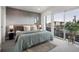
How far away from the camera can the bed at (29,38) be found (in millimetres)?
2027

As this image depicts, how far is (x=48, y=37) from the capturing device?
2213 mm

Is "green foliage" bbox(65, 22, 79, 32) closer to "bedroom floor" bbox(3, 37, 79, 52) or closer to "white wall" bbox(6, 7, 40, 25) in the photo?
"bedroom floor" bbox(3, 37, 79, 52)

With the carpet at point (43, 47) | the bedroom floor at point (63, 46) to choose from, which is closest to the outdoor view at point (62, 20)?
the bedroom floor at point (63, 46)

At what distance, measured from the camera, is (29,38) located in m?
2.10

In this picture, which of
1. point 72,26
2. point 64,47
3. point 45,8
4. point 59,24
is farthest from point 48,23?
point 64,47

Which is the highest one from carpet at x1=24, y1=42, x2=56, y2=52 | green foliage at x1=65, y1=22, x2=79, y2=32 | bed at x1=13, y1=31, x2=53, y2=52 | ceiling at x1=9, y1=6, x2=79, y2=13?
ceiling at x1=9, y1=6, x2=79, y2=13

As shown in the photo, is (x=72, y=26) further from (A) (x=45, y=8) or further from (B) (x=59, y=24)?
(A) (x=45, y=8)

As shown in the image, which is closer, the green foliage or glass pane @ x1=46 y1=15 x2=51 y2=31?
the green foliage

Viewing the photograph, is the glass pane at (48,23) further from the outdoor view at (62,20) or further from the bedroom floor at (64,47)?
the bedroom floor at (64,47)

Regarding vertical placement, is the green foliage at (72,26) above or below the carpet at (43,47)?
above

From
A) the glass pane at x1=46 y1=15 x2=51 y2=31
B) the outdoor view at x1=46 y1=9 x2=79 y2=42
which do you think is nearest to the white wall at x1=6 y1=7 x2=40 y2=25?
the glass pane at x1=46 y1=15 x2=51 y2=31

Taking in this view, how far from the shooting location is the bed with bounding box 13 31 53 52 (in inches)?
79.8

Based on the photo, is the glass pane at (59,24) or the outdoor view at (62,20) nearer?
the outdoor view at (62,20)
